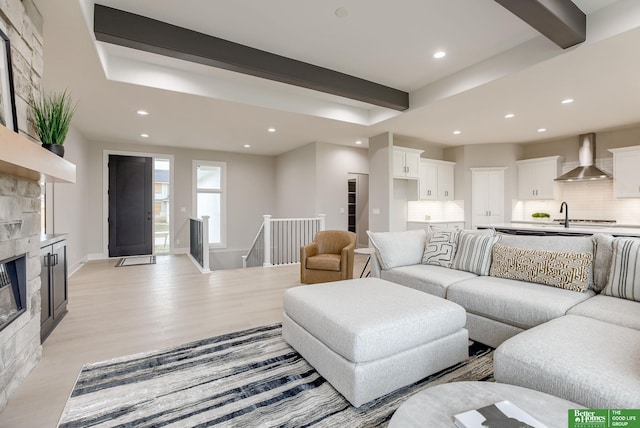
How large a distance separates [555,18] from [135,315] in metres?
4.69

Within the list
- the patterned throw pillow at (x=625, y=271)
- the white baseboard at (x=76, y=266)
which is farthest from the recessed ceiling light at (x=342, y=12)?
the white baseboard at (x=76, y=266)

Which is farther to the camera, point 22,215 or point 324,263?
point 324,263

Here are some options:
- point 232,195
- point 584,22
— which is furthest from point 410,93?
point 232,195

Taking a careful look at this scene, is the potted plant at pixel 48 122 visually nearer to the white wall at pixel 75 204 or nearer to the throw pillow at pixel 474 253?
the white wall at pixel 75 204

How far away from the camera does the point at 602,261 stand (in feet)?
7.78

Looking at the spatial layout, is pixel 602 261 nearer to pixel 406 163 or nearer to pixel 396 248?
pixel 396 248

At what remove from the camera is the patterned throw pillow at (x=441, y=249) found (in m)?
3.25

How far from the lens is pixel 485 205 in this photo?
7.13 meters

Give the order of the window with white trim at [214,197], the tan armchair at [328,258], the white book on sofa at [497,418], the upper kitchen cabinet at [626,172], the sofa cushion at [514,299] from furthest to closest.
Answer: the window with white trim at [214,197] < the upper kitchen cabinet at [626,172] < the tan armchair at [328,258] < the sofa cushion at [514,299] < the white book on sofa at [497,418]

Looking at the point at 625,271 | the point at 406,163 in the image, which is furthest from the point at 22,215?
the point at 406,163

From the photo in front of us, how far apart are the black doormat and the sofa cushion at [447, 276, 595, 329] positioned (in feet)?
19.0

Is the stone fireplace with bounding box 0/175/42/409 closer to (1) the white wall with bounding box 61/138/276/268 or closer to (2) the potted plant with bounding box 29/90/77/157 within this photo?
Answer: (2) the potted plant with bounding box 29/90/77/157

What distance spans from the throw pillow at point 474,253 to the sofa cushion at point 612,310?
2.78 ft

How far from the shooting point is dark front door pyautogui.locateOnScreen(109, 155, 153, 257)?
22.6ft
